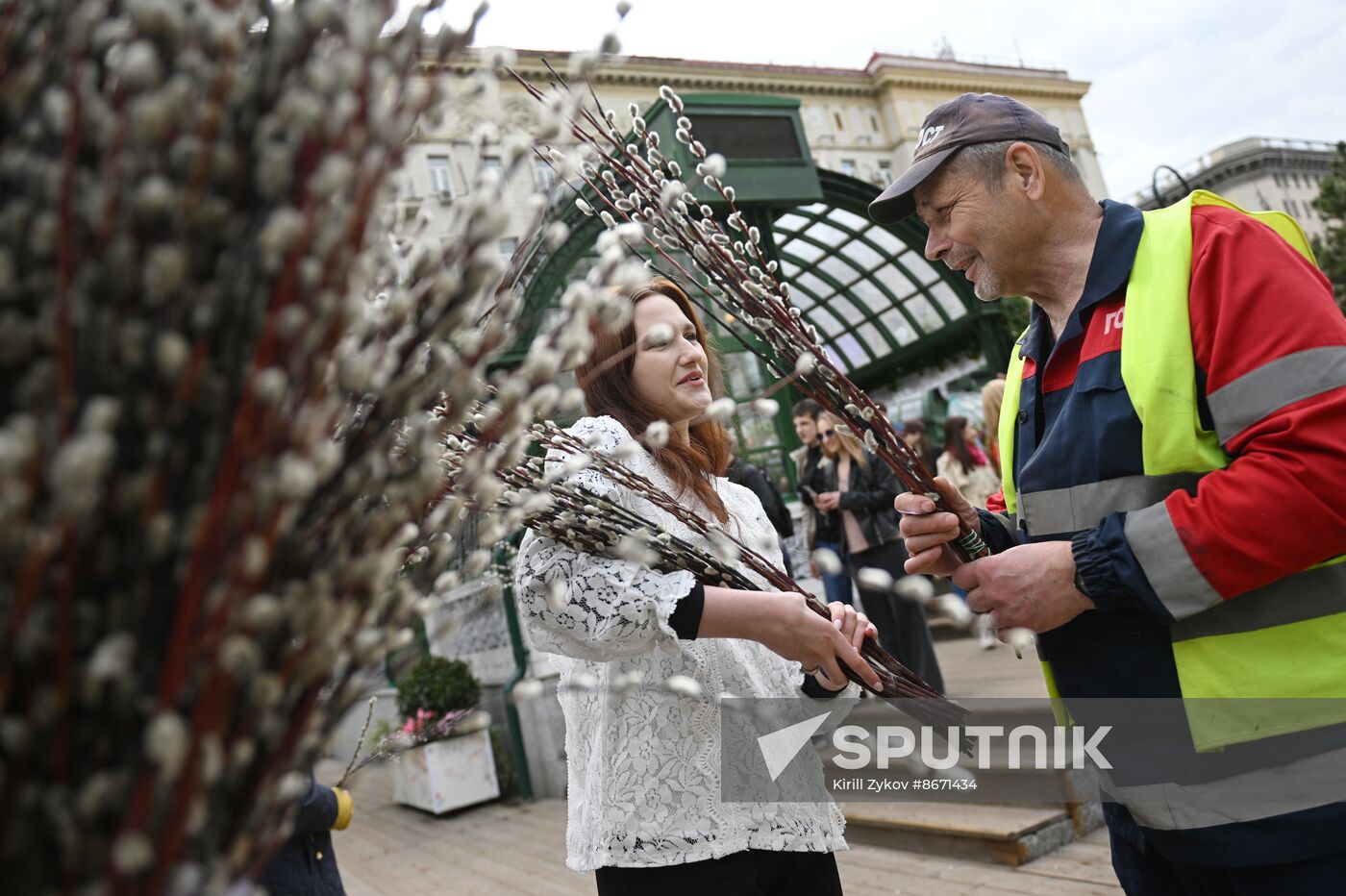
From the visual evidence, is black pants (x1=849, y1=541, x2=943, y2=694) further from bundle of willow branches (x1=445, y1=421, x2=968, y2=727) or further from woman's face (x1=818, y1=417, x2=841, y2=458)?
bundle of willow branches (x1=445, y1=421, x2=968, y2=727)

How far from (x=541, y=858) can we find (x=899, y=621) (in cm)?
240

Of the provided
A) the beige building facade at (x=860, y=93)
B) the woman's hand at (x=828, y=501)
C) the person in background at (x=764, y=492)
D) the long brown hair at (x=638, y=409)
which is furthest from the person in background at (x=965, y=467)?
the beige building facade at (x=860, y=93)

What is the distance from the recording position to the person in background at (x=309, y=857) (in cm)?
249

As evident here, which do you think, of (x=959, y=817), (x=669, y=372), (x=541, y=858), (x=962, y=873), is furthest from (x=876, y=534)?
(x=669, y=372)

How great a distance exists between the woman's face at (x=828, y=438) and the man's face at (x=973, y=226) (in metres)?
3.31

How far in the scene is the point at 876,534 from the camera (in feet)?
16.4

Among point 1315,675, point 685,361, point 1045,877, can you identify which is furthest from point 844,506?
point 1315,675

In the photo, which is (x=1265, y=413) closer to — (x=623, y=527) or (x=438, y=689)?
(x=623, y=527)

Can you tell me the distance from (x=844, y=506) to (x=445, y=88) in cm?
448

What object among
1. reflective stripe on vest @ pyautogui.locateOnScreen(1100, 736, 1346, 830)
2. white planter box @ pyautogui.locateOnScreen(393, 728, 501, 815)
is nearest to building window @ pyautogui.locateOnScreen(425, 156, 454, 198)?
white planter box @ pyautogui.locateOnScreen(393, 728, 501, 815)

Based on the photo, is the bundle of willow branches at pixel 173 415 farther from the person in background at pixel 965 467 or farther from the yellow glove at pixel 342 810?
the person in background at pixel 965 467

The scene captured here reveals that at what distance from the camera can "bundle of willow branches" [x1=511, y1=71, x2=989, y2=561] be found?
1403 mm

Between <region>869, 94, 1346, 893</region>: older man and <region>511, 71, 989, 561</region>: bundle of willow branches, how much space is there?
18 cm

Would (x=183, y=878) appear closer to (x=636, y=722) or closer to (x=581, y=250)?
(x=636, y=722)
